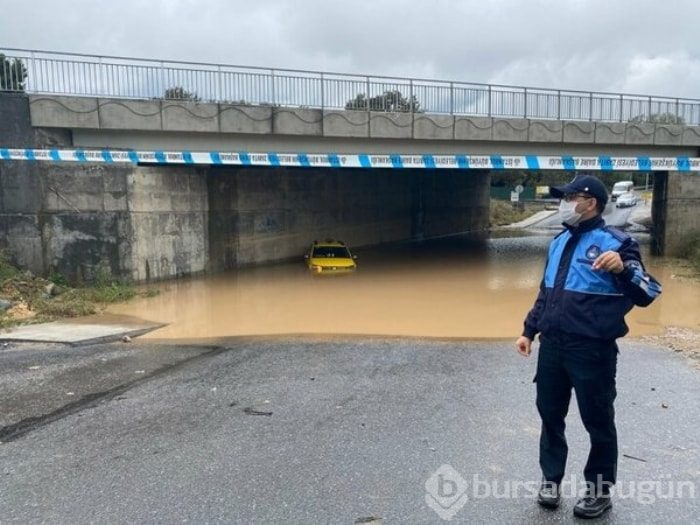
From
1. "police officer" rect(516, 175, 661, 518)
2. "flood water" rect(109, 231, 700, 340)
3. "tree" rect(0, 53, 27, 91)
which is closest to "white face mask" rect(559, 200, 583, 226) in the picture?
"police officer" rect(516, 175, 661, 518)

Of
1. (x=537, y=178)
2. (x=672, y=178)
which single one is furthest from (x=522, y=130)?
(x=537, y=178)

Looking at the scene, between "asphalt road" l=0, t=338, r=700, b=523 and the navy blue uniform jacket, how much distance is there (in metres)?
1.19

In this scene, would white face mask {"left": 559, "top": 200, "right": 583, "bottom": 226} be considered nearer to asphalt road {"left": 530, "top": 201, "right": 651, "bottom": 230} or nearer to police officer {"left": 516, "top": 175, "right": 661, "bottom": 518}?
police officer {"left": 516, "top": 175, "right": 661, "bottom": 518}

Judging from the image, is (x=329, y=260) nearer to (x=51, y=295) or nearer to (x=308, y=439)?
(x=51, y=295)

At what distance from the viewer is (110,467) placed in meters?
4.29

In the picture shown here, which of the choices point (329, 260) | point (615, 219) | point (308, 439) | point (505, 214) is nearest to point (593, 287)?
point (308, 439)

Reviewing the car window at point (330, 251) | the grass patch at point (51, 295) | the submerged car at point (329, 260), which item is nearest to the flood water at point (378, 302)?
the submerged car at point (329, 260)

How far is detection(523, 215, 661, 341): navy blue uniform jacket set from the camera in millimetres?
3139

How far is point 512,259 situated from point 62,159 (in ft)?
51.7

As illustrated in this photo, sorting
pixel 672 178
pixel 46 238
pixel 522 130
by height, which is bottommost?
pixel 46 238

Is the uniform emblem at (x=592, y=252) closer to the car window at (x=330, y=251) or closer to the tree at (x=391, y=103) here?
the tree at (x=391, y=103)

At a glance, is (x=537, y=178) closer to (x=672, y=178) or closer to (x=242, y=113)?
(x=672, y=178)

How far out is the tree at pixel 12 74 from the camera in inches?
540

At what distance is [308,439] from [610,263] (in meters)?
2.77
